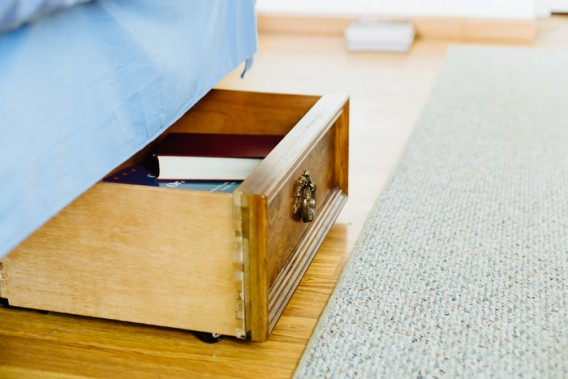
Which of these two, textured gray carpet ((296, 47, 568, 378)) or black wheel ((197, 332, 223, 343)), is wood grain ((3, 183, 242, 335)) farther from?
textured gray carpet ((296, 47, 568, 378))

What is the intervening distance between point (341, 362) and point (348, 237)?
1.21 ft

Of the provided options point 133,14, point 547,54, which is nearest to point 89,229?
point 133,14

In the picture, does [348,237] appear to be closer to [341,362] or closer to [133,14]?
[341,362]

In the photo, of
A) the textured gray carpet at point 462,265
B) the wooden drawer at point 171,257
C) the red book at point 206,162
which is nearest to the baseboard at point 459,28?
the textured gray carpet at point 462,265

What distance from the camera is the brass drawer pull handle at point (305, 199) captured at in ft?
3.22

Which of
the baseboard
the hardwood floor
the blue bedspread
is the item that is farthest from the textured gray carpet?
the baseboard

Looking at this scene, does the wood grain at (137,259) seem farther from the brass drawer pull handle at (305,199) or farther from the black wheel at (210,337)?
the brass drawer pull handle at (305,199)

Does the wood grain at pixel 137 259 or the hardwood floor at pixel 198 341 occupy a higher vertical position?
the wood grain at pixel 137 259

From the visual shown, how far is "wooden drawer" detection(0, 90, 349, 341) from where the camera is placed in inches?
31.9

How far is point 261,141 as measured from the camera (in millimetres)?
1138

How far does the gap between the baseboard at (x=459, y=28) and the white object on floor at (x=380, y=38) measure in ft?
0.58

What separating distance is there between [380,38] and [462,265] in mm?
1738

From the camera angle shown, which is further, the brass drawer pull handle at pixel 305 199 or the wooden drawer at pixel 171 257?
the brass drawer pull handle at pixel 305 199

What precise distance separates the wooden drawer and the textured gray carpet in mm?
99
